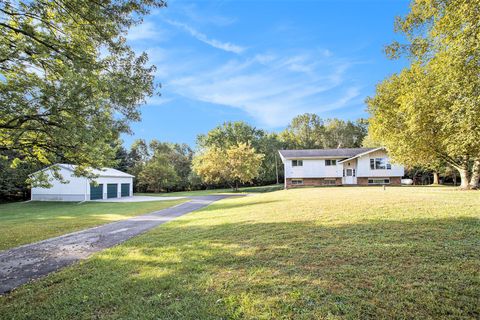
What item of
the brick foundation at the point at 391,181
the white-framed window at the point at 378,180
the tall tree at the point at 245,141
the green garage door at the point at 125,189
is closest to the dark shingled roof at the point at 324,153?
the brick foundation at the point at 391,181

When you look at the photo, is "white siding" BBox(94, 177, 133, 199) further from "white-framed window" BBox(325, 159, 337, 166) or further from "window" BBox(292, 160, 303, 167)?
"white-framed window" BBox(325, 159, 337, 166)

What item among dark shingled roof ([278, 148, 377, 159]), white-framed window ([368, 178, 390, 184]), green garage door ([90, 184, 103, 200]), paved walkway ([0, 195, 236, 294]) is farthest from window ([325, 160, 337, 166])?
green garage door ([90, 184, 103, 200])

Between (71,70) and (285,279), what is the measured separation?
672 centimetres

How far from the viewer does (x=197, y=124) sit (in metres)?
56.1

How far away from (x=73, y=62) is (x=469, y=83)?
11.9m

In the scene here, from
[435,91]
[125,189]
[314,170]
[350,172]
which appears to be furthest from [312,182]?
[125,189]

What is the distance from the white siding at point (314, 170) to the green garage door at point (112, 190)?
22288 mm

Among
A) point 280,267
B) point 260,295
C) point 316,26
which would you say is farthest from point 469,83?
point 260,295

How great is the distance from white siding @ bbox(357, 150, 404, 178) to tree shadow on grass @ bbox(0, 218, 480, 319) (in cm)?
2595

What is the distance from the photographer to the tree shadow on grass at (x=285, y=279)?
3.12 metres

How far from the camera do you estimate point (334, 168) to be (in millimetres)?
31547

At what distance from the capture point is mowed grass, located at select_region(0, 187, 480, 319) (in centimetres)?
312

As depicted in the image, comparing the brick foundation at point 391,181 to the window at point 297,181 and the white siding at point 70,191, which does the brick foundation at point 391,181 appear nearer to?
the window at point 297,181

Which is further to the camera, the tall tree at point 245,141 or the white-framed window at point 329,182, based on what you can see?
the tall tree at point 245,141
